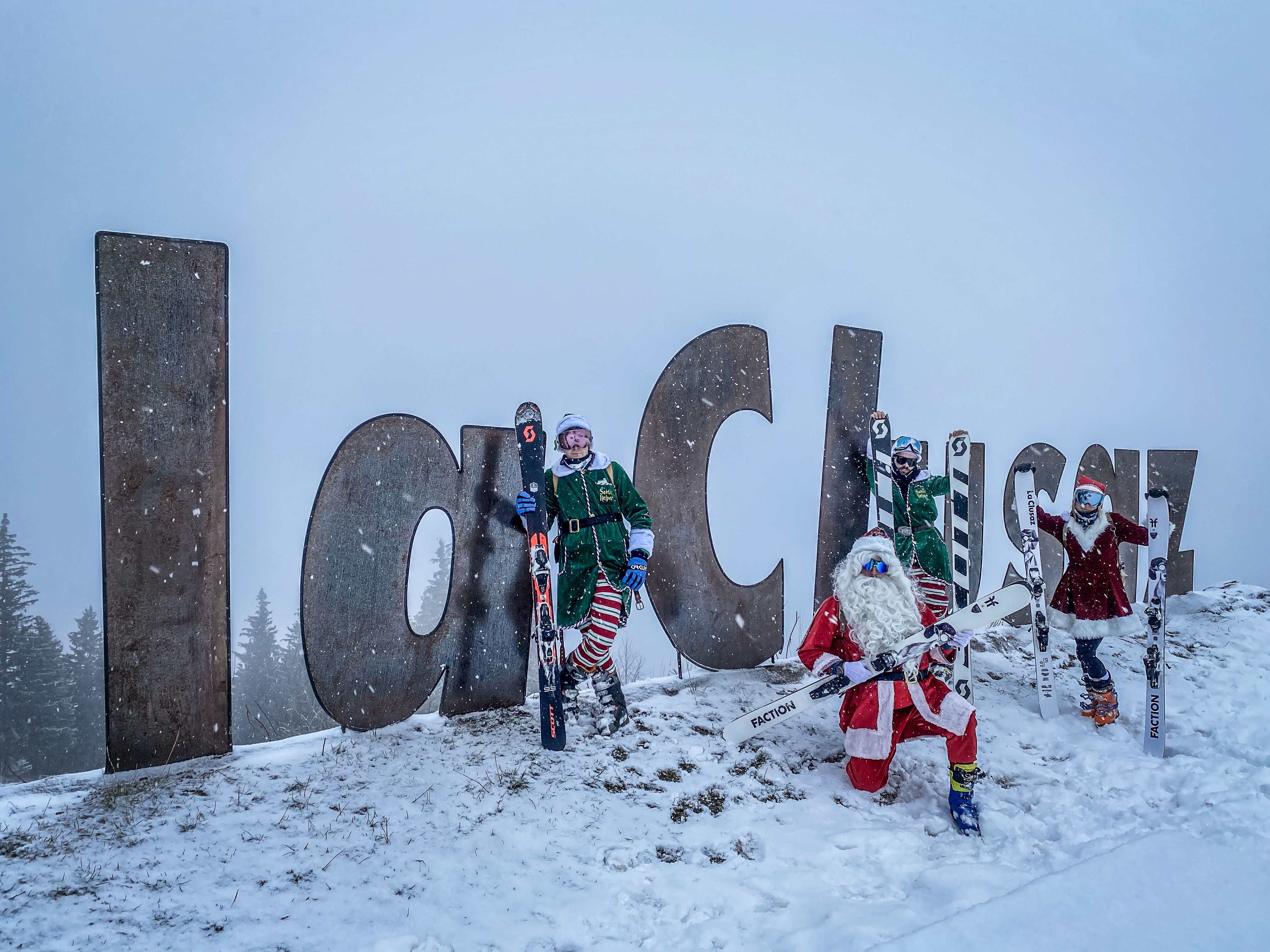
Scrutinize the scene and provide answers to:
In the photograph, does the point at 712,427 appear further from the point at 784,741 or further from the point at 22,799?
the point at 22,799

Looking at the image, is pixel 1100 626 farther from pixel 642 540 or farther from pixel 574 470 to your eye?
pixel 574 470

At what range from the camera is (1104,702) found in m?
4.48

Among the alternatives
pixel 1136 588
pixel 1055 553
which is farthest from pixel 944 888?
pixel 1136 588

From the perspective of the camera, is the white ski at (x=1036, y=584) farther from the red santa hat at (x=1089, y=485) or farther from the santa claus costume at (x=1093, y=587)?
the red santa hat at (x=1089, y=485)

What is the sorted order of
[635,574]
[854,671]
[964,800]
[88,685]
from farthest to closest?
[88,685], [635,574], [854,671], [964,800]

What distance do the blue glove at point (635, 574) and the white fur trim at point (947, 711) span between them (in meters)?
1.80

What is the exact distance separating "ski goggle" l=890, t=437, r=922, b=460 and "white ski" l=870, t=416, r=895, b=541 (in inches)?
6.1

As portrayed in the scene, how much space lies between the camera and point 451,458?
4484 millimetres

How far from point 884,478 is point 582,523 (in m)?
3.02

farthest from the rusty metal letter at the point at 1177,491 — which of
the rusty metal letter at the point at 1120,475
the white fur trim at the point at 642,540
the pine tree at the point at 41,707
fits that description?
the pine tree at the point at 41,707

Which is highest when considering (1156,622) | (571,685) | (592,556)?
(592,556)

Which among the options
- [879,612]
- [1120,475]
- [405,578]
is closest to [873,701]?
[879,612]

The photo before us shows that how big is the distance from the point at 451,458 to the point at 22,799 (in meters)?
2.88

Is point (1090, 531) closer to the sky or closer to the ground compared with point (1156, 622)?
closer to the sky
